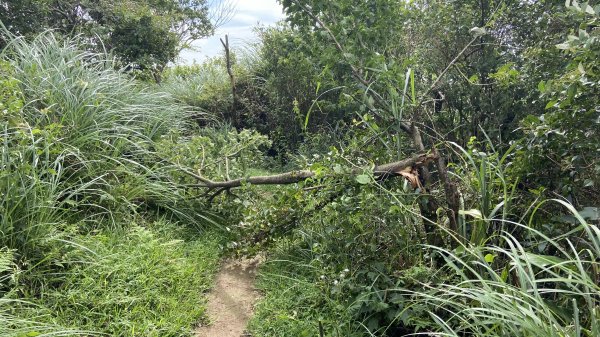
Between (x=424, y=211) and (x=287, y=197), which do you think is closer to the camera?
(x=424, y=211)

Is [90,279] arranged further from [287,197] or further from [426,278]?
[426,278]

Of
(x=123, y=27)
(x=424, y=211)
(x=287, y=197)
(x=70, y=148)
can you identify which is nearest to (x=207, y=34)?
(x=123, y=27)

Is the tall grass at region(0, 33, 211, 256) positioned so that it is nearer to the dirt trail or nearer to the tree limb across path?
the tree limb across path

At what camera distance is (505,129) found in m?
3.93

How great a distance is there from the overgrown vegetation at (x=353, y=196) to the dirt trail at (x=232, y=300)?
0.11m

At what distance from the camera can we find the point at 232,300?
2963 mm

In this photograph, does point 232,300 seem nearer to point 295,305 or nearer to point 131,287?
point 295,305

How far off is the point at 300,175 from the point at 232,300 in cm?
96

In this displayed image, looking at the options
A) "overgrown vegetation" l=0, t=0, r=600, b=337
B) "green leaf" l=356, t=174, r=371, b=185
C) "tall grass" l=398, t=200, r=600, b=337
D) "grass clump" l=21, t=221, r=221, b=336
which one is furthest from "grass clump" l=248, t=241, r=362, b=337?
"green leaf" l=356, t=174, r=371, b=185

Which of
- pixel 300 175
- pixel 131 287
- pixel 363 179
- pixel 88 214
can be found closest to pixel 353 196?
pixel 363 179

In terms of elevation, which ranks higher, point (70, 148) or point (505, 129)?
point (70, 148)

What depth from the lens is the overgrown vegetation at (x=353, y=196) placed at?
76.9 inches

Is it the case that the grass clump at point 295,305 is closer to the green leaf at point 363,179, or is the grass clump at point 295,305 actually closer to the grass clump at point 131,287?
the grass clump at point 131,287

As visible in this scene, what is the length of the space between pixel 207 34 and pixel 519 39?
774cm
